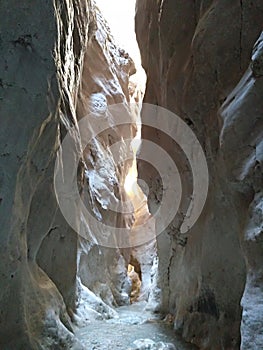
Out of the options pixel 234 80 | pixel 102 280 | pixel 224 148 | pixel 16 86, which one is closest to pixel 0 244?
pixel 16 86

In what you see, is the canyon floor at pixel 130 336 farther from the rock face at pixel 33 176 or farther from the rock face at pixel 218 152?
the rock face at pixel 33 176

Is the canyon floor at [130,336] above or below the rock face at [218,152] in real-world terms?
below

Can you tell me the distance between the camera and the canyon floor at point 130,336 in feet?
16.3

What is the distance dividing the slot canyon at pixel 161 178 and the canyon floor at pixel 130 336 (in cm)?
3

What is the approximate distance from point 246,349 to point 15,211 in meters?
2.66

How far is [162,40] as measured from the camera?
20.9 ft

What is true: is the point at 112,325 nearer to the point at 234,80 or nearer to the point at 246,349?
the point at 246,349

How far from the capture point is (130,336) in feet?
18.3

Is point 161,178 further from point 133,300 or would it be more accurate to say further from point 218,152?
point 133,300

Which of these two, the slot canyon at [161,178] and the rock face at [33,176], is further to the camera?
the rock face at [33,176]

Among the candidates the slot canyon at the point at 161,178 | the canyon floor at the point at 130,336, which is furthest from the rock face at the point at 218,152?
the canyon floor at the point at 130,336

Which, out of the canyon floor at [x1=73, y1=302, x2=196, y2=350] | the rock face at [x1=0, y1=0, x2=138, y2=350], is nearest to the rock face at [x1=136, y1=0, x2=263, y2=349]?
the canyon floor at [x1=73, y1=302, x2=196, y2=350]

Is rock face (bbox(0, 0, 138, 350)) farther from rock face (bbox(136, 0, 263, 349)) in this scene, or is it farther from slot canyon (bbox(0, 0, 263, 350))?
rock face (bbox(136, 0, 263, 349))

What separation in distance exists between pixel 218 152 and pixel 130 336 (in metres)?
3.04
